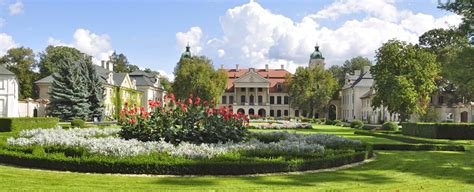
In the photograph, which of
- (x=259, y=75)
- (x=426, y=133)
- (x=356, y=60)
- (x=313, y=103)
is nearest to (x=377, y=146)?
(x=426, y=133)

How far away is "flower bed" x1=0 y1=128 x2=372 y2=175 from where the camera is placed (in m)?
11.2

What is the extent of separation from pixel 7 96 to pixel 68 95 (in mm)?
9571

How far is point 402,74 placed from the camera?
130 ft

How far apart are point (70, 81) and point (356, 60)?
222ft

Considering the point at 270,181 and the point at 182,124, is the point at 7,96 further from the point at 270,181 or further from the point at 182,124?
the point at 270,181

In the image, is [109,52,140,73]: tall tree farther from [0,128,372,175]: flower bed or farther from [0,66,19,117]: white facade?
[0,128,372,175]: flower bed

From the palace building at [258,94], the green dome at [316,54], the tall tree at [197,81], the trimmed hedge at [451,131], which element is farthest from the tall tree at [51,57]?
the trimmed hedge at [451,131]

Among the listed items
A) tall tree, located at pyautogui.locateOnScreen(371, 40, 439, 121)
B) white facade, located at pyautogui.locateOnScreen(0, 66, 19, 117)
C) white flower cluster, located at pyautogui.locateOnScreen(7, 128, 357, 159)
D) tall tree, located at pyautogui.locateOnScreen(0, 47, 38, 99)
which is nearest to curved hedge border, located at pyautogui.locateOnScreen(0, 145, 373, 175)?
white flower cluster, located at pyautogui.locateOnScreen(7, 128, 357, 159)

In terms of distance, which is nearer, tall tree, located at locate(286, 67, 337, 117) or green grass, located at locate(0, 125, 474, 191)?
green grass, located at locate(0, 125, 474, 191)

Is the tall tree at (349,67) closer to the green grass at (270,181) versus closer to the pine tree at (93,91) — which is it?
the pine tree at (93,91)

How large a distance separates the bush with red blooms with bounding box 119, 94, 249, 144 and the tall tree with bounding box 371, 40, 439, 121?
84.5 feet

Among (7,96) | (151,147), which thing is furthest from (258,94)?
(151,147)

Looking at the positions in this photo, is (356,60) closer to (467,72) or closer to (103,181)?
(467,72)

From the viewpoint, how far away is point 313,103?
7025 cm
